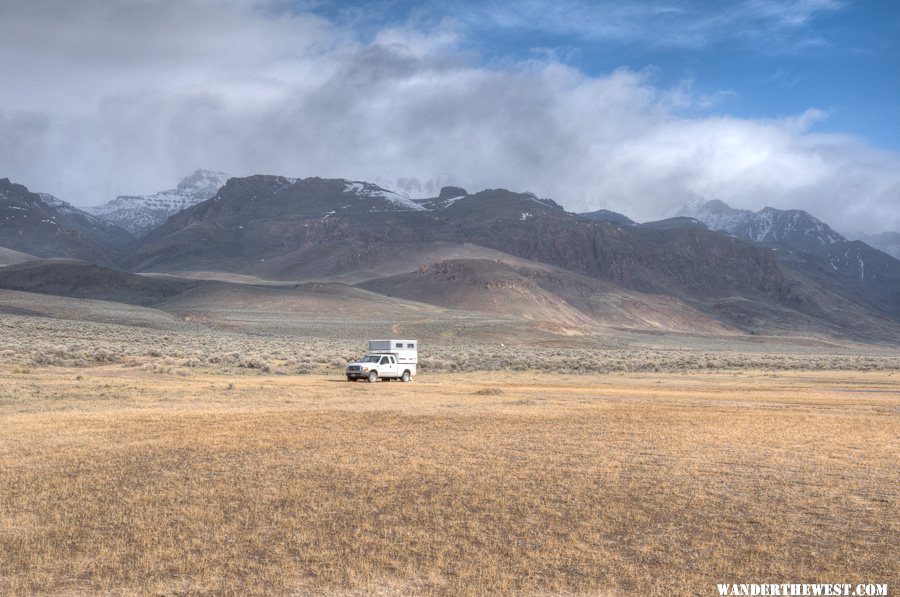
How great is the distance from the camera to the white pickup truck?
133ft

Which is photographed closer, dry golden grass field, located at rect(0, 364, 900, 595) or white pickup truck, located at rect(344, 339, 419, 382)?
dry golden grass field, located at rect(0, 364, 900, 595)

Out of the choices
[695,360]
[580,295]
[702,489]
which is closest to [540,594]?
[702,489]

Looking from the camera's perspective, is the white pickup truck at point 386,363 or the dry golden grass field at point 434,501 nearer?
the dry golden grass field at point 434,501

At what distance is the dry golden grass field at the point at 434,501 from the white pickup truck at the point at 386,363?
51.7 ft

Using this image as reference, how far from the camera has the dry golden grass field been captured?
9336 mm

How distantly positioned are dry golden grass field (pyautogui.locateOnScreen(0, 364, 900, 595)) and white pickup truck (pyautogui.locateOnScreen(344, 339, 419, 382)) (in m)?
15.8

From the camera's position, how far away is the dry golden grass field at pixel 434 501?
9.34m

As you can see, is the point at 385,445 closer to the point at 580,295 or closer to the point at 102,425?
the point at 102,425

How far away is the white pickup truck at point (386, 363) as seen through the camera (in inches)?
1596

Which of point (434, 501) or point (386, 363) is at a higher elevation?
point (386, 363)

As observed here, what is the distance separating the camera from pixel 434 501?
12516 mm

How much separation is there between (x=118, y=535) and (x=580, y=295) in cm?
18406

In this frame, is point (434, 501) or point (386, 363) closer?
point (434, 501)

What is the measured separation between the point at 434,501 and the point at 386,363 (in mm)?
29356
